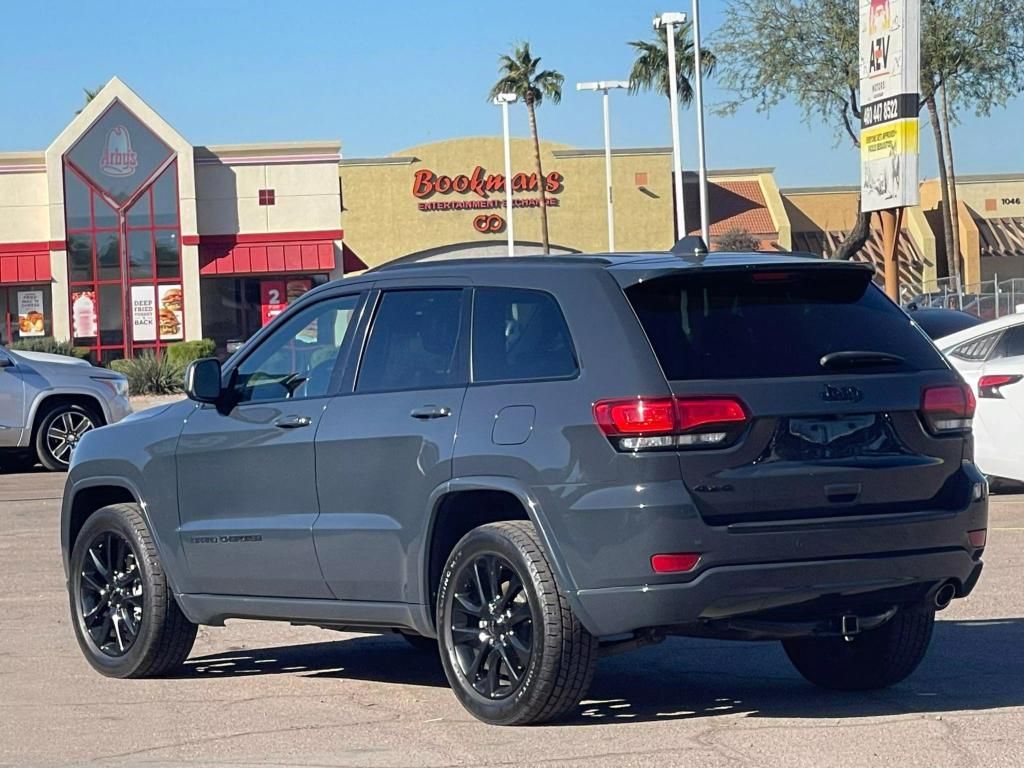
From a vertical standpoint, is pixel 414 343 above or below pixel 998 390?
above

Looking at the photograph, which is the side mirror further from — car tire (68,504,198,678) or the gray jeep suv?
car tire (68,504,198,678)

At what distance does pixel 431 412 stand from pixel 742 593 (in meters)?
1.42

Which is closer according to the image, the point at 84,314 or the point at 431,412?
the point at 431,412

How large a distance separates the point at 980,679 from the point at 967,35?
3835 cm

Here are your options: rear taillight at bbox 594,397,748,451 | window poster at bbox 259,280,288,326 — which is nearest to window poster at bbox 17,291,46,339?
window poster at bbox 259,280,288,326

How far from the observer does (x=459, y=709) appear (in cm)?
668

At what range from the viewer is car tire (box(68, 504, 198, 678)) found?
753 centimetres

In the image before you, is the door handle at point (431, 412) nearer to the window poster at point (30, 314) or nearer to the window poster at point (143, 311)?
the window poster at point (143, 311)

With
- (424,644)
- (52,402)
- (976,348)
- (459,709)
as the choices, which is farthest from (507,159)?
(459,709)

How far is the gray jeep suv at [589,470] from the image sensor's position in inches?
226

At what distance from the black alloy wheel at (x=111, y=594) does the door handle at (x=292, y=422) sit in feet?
3.85

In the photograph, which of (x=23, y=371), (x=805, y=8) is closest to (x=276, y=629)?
(x=23, y=371)

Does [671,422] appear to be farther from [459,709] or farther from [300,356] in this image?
[300,356]

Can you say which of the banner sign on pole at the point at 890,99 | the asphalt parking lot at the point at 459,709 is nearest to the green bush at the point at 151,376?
the banner sign on pole at the point at 890,99
